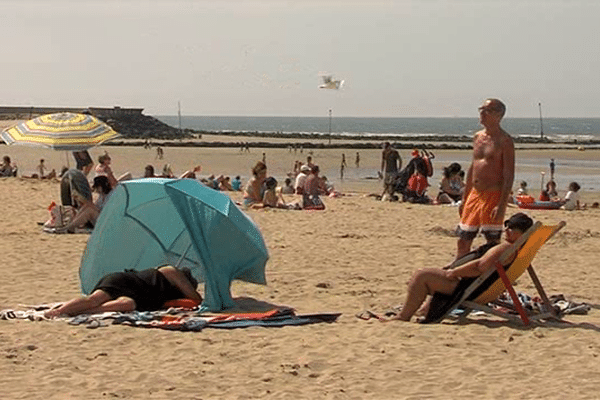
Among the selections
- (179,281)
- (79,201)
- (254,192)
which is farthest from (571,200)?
(179,281)

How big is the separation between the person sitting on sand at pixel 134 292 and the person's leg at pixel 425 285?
5.83ft

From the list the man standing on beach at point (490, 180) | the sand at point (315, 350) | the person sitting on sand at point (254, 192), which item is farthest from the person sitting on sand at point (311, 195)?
the man standing on beach at point (490, 180)

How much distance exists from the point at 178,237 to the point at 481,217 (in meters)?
2.85

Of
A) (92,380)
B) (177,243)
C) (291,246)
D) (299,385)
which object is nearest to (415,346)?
(299,385)

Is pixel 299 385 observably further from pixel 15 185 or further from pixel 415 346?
pixel 15 185

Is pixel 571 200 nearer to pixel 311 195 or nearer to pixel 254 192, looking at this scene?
Result: pixel 311 195

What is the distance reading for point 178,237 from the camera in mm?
9148

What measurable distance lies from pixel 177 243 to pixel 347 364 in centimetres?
331

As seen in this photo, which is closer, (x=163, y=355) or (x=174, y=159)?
(x=163, y=355)

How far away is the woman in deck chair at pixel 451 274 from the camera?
7.25m

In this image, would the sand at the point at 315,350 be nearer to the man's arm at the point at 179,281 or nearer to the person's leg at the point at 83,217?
the man's arm at the point at 179,281

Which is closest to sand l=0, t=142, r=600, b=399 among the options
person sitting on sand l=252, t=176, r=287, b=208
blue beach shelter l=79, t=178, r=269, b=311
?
blue beach shelter l=79, t=178, r=269, b=311

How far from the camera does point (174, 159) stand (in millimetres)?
47875

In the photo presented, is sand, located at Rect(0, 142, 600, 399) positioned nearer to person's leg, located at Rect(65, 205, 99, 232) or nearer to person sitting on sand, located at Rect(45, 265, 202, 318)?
person sitting on sand, located at Rect(45, 265, 202, 318)
